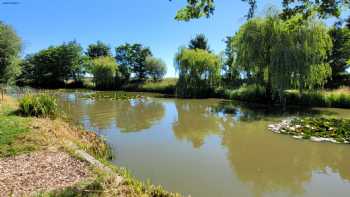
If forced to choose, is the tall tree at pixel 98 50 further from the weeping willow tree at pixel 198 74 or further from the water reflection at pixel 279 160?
the water reflection at pixel 279 160

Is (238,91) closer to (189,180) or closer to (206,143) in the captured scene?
(206,143)

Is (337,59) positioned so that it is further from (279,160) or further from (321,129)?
(279,160)

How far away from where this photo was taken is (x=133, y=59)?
36.0m

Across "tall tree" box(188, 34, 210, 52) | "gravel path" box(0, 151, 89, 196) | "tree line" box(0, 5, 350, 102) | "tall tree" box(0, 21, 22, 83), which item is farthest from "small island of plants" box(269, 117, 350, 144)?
"tall tree" box(188, 34, 210, 52)

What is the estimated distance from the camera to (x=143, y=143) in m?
7.45

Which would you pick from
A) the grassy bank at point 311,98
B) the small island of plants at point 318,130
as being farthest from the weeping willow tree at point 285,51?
the small island of plants at point 318,130

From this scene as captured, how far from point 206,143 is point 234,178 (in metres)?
2.75

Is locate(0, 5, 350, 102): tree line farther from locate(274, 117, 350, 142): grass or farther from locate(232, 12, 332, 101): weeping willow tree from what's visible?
locate(274, 117, 350, 142): grass

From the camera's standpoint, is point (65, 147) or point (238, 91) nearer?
point (65, 147)

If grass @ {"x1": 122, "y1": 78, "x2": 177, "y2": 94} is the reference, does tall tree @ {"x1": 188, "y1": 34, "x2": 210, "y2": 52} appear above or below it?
above

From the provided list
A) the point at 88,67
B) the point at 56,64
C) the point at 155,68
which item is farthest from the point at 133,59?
the point at 56,64

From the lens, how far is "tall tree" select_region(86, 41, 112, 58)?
43.0 metres

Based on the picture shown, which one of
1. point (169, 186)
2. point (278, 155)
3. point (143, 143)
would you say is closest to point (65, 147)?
point (169, 186)

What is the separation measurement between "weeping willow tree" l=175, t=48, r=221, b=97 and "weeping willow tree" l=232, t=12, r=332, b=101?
6676 mm
